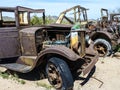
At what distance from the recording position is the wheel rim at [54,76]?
6418 mm

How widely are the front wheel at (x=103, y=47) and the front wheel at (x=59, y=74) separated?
12.8ft

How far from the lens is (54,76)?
6.52 metres

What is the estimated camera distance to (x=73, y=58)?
622 cm

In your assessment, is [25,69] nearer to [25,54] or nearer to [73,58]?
[25,54]

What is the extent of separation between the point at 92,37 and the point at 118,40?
1.00 meters

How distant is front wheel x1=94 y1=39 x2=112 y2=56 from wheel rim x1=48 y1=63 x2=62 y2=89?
3886 mm

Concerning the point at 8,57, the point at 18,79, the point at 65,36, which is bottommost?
the point at 18,79

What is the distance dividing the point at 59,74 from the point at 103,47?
454 cm

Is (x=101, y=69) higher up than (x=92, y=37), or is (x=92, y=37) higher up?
(x=92, y=37)

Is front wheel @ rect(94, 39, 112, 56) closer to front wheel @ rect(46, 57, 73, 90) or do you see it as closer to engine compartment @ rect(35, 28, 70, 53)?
engine compartment @ rect(35, 28, 70, 53)

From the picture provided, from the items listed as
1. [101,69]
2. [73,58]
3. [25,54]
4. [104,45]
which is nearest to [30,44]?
[25,54]

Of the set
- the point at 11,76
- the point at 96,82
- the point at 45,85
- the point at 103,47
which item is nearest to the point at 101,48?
the point at 103,47

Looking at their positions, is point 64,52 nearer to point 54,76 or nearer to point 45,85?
point 54,76

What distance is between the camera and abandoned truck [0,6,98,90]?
22.0 feet
